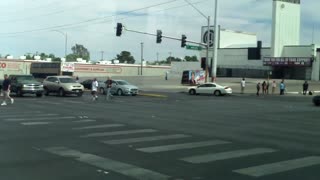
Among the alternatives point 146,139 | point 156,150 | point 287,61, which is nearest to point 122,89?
point 146,139

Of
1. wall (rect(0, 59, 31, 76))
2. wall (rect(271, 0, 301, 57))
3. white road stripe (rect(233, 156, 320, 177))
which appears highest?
wall (rect(271, 0, 301, 57))

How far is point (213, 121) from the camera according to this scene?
1908 cm

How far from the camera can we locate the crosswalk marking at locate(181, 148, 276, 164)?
10.2 m

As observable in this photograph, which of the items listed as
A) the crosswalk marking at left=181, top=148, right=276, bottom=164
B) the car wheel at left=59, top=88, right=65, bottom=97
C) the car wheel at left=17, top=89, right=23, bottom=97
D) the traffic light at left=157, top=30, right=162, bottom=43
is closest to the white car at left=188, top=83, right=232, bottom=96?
the traffic light at left=157, top=30, right=162, bottom=43

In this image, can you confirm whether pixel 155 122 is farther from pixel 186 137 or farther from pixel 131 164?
pixel 131 164

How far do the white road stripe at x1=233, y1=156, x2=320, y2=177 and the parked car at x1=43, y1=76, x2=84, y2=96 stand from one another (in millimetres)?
31057

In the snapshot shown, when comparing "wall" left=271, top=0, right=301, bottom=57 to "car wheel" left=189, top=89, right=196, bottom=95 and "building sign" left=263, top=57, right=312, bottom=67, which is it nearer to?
"building sign" left=263, top=57, right=312, bottom=67

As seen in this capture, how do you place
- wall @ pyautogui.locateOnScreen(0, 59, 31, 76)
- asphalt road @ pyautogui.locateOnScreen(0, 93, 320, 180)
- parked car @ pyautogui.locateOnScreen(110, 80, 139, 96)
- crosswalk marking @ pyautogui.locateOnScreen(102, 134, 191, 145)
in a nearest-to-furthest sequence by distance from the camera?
asphalt road @ pyautogui.locateOnScreen(0, 93, 320, 180), crosswalk marking @ pyautogui.locateOnScreen(102, 134, 191, 145), parked car @ pyautogui.locateOnScreen(110, 80, 139, 96), wall @ pyautogui.locateOnScreen(0, 59, 31, 76)

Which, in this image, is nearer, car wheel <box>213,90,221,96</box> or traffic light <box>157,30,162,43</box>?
traffic light <box>157,30,162,43</box>

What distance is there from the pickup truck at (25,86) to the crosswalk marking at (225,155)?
29070mm

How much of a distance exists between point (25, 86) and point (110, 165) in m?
30.2

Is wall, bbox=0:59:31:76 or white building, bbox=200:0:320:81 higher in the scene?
white building, bbox=200:0:320:81

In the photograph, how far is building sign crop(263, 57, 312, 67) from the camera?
91.0m

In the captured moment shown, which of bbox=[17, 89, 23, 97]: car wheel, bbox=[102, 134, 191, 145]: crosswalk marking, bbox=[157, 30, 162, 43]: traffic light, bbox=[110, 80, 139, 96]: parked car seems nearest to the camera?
bbox=[102, 134, 191, 145]: crosswalk marking
